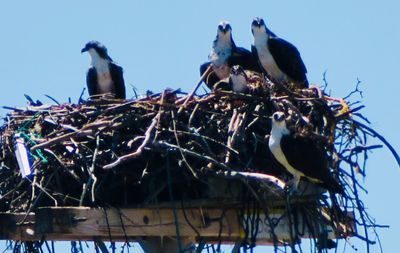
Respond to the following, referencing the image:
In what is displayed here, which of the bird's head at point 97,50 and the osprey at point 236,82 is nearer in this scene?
the osprey at point 236,82

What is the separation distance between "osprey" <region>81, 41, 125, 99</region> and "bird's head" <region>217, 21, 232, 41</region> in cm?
105

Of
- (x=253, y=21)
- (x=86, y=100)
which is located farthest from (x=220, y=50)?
(x=86, y=100)

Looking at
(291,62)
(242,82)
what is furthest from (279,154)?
(291,62)

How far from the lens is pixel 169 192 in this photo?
24.8 ft

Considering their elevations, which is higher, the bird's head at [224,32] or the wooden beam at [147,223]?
the bird's head at [224,32]

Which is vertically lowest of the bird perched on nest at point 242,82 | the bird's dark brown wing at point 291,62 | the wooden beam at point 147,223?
the wooden beam at point 147,223

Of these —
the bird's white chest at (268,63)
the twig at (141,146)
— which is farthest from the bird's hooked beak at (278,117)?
the bird's white chest at (268,63)

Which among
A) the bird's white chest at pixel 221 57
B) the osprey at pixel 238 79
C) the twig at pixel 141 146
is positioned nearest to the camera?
the twig at pixel 141 146

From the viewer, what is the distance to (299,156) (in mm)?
7609

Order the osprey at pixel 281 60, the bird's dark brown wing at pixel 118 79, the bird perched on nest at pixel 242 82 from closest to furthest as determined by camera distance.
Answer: the bird perched on nest at pixel 242 82
the osprey at pixel 281 60
the bird's dark brown wing at pixel 118 79

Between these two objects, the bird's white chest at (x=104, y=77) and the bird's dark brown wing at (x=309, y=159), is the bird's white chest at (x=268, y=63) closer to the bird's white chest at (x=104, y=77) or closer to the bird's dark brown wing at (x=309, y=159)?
the bird's white chest at (x=104, y=77)

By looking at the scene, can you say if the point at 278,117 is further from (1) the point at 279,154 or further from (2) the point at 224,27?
(2) the point at 224,27

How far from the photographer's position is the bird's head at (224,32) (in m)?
10.6

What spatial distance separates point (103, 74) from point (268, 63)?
1709mm
